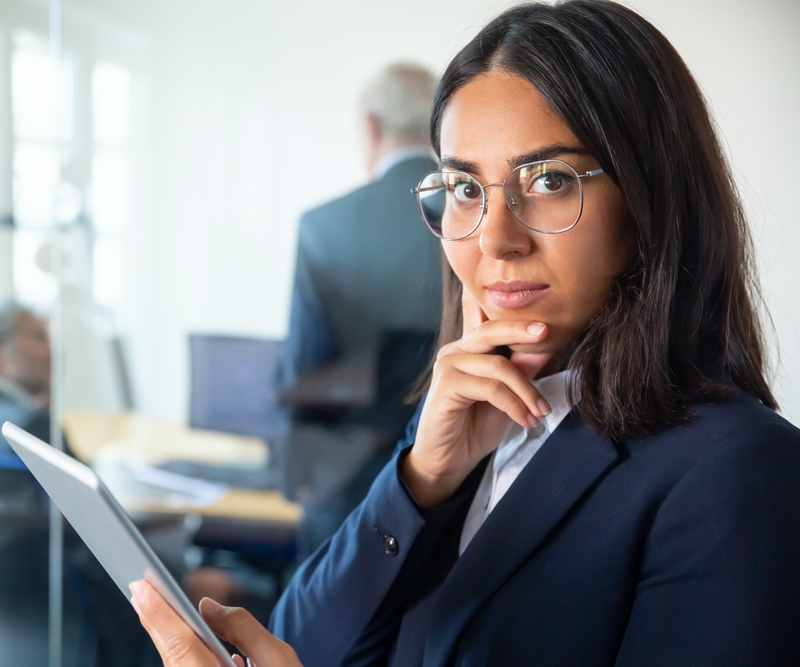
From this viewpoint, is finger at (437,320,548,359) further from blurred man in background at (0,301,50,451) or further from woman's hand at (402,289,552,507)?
blurred man in background at (0,301,50,451)

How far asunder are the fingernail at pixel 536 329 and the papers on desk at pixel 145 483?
196 cm

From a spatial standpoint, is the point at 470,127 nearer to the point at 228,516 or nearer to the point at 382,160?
the point at 382,160

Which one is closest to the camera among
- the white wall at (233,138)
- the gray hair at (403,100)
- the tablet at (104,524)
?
the tablet at (104,524)

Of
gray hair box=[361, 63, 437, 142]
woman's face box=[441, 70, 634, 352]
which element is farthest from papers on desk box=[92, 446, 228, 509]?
woman's face box=[441, 70, 634, 352]

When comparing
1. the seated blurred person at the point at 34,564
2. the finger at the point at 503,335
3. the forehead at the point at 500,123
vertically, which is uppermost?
the forehead at the point at 500,123

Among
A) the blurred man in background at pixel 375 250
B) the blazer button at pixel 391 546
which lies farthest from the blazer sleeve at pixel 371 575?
the blurred man in background at pixel 375 250

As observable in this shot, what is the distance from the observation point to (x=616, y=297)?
966 mm

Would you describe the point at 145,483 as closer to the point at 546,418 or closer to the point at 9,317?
the point at 9,317

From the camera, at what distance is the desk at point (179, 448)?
8.61 feet

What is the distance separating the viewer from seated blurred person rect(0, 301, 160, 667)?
2635mm

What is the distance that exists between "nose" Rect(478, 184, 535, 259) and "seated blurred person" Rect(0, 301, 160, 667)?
225cm

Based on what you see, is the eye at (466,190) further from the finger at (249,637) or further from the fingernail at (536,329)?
the finger at (249,637)

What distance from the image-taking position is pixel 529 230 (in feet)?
3.13

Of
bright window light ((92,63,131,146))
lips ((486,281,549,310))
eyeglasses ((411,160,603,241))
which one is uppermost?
bright window light ((92,63,131,146))
